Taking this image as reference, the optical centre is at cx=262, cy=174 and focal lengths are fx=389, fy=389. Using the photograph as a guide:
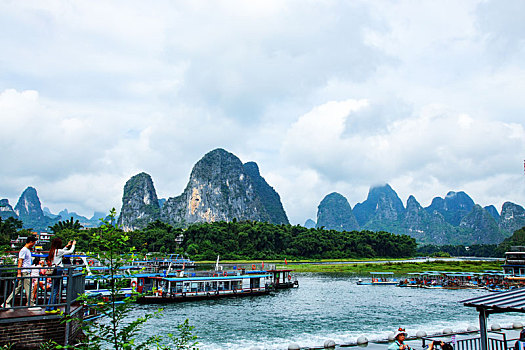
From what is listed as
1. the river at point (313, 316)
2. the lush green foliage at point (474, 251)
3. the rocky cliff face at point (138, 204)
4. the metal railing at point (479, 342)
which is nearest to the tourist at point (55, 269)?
the metal railing at point (479, 342)

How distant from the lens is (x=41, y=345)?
679 cm

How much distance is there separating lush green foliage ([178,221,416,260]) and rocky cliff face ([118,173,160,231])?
7317 centimetres

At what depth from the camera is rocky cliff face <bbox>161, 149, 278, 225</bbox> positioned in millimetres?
177875

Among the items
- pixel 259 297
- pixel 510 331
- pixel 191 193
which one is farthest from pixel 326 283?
pixel 191 193

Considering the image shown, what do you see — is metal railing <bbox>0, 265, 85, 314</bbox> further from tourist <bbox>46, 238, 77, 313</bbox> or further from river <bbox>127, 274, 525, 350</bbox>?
river <bbox>127, 274, 525, 350</bbox>

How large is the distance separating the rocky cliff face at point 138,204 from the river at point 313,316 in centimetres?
13660

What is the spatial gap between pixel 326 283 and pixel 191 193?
13968 centimetres

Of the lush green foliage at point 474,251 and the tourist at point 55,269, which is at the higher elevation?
the tourist at point 55,269

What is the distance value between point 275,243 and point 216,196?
80092 mm

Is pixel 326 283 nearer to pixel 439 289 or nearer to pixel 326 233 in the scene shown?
pixel 439 289

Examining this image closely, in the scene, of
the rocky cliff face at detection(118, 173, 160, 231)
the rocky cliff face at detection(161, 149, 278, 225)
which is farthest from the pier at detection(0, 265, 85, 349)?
the rocky cliff face at detection(161, 149, 278, 225)

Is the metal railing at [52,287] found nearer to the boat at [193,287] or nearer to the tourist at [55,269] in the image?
the tourist at [55,269]

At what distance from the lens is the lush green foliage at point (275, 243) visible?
9500 cm

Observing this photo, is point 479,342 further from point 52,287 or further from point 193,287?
point 193,287
